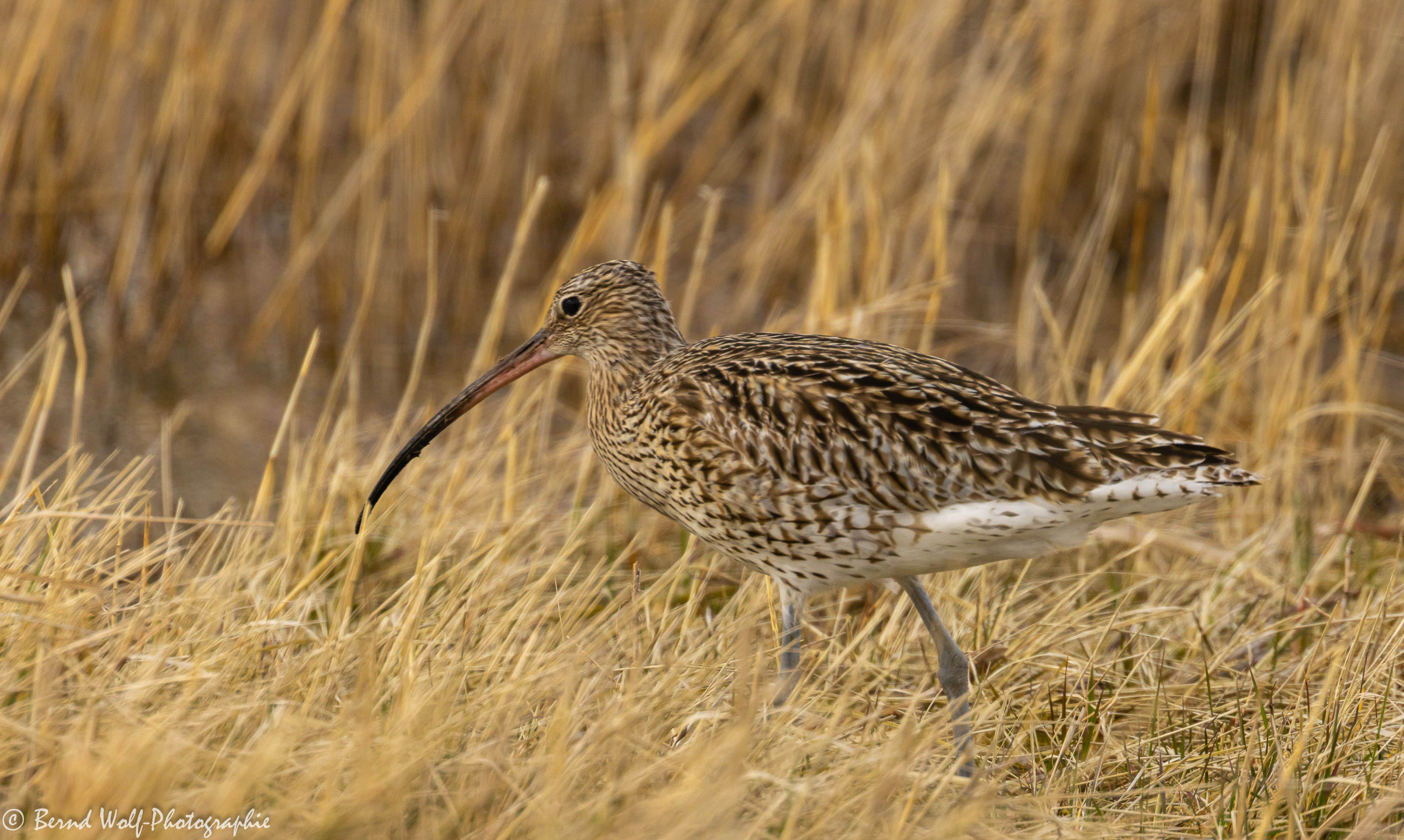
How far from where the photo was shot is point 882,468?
12.7 ft

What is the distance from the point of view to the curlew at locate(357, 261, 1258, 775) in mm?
3744

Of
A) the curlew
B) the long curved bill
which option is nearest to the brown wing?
the curlew

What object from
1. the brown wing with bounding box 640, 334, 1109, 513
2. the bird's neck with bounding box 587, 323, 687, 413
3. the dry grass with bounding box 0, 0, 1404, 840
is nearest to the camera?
the dry grass with bounding box 0, 0, 1404, 840

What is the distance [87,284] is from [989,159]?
15.1 ft

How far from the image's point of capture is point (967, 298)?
8656 mm

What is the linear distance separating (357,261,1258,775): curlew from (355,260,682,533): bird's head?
15.8 inches

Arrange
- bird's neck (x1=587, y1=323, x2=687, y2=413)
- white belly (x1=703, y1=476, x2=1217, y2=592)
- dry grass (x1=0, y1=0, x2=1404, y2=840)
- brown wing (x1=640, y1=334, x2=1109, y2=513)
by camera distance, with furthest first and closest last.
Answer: bird's neck (x1=587, y1=323, x2=687, y2=413) < brown wing (x1=640, y1=334, x2=1109, y2=513) < white belly (x1=703, y1=476, x2=1217, y2=592) < dry grass (x1=0, y1=0, x2=1404, y2=840)

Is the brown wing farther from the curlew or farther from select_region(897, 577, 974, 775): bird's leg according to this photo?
select_region(897, 577, 974, 775): bird's leg

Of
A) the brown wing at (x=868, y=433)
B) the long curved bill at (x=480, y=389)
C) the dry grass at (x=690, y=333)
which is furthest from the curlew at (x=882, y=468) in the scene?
the long curved bill at (x=480, y=389)

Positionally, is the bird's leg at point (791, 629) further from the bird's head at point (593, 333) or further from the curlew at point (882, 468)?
the bird's head at point (593, 333)

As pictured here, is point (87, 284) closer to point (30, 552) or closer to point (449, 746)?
point (30, 552)

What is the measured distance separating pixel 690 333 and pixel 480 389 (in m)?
3.19

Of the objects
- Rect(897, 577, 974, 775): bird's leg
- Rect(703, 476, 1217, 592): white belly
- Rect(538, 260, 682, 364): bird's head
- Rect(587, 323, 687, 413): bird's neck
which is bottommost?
Rect(897, 577, 974, 775): bird's leg

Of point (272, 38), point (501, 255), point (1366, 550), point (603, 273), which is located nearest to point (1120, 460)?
point (603, 273)
